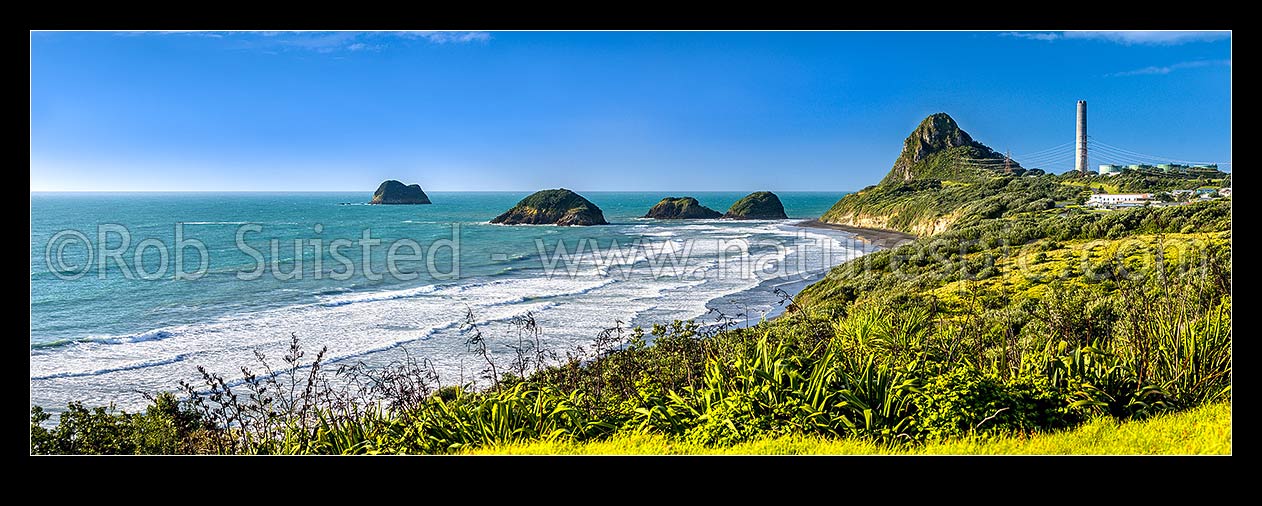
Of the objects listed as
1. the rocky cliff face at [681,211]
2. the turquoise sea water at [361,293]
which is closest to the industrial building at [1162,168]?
the turquoise sea water at [361,293]

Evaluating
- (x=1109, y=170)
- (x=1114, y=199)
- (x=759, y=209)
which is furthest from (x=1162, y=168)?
(x=759, y=209)

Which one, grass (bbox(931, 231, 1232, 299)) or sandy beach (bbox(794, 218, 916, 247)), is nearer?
grass (bbox(931, 231, 1232, 299))

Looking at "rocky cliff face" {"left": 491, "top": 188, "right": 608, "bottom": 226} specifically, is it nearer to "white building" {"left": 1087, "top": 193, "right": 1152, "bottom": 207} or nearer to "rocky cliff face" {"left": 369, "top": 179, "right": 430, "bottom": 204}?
"white building" {"left": 1087, "top": 193, "right": 1152, "bottom": 207}

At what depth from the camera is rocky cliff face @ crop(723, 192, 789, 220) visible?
69250 millimetres

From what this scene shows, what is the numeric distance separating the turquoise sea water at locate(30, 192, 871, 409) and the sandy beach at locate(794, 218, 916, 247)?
1684 mm

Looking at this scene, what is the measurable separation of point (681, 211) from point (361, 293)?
48789mm

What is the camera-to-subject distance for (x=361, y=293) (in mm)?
25141

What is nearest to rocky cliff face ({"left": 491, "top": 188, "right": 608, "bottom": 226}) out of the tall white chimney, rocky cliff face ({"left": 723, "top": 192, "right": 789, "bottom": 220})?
rocky cliff face ({"left": 723, "top": 192, "right": 789, "bottom": 220})

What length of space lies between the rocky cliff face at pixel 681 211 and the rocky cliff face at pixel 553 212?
9.33 metres

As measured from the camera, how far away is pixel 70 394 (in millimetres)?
12406

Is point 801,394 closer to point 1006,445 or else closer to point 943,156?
point 1006,445

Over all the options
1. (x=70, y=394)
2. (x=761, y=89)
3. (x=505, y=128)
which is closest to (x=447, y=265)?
(x=505, y=128)
